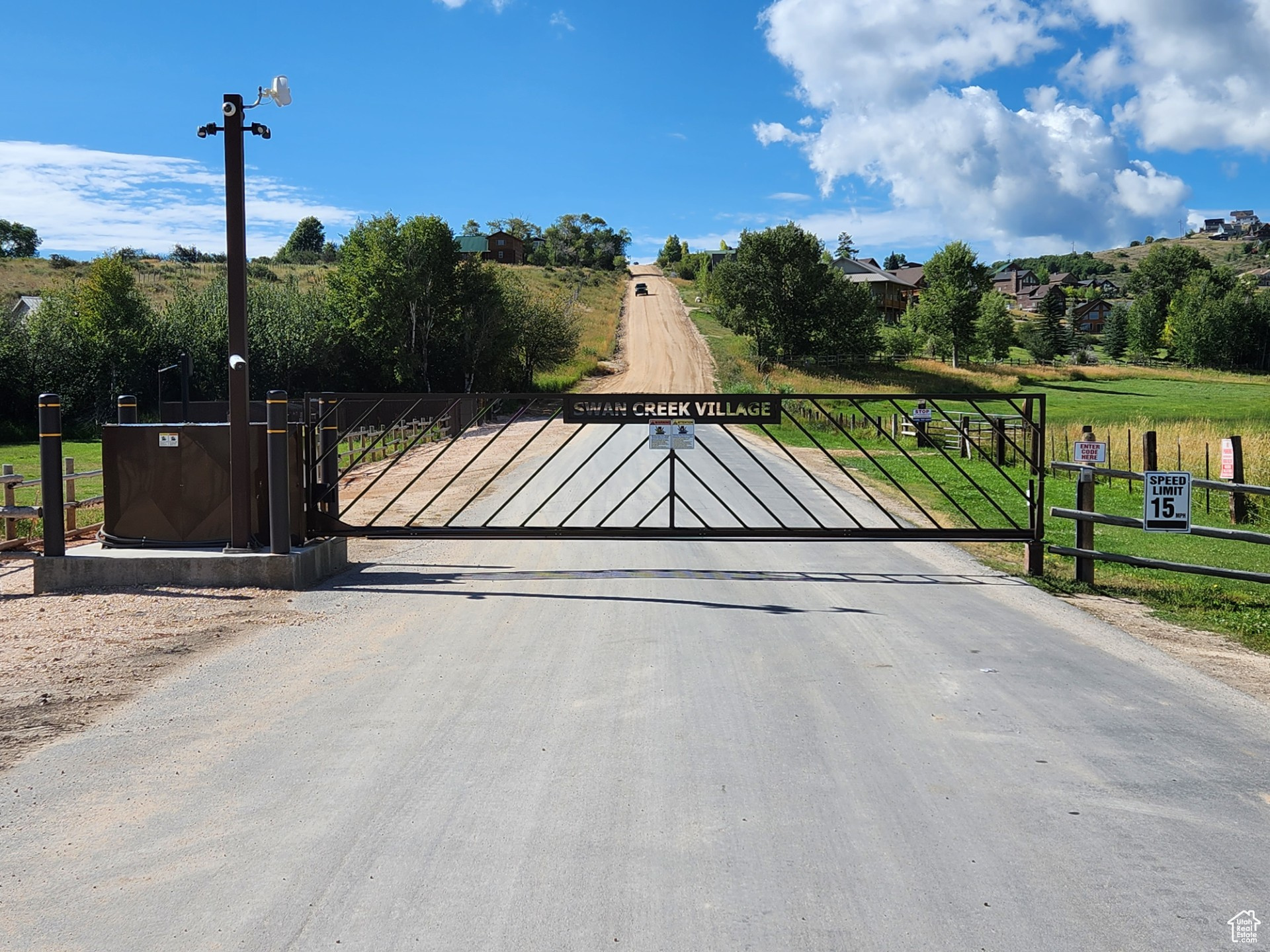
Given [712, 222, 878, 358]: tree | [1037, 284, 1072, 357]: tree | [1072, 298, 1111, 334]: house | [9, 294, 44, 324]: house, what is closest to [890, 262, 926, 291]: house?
[1072, 298, 1111, 334]: house

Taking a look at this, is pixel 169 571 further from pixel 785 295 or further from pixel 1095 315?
pixel 1095 315

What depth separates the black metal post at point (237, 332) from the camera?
1017 centimetres

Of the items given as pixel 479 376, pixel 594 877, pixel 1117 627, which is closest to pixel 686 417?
pixel 1117 627

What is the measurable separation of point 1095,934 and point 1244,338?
115 meters

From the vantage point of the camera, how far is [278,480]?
10.0m

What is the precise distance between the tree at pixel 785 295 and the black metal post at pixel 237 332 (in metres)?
63.6

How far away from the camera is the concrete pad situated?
998 cm

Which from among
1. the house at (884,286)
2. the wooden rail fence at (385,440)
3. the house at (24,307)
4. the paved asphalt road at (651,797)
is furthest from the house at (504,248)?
the paved asphalt road at (651,797)

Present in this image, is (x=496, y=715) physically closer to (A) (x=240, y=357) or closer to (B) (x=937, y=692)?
(B) (x=937, y=692)

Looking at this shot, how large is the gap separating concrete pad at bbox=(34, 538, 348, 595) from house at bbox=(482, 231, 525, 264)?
131225 mm

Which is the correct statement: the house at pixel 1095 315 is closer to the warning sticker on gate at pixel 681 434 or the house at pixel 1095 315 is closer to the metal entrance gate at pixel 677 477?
the metal entrance gate at pixel 677 477

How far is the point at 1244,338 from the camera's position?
99000 mm

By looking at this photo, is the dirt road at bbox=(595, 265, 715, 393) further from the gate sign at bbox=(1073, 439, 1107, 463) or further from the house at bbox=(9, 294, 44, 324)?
the house at bbox=(9, 294, 44, 324)

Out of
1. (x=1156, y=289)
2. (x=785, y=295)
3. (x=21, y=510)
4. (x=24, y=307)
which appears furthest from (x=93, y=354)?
(x=1156, y=289)
